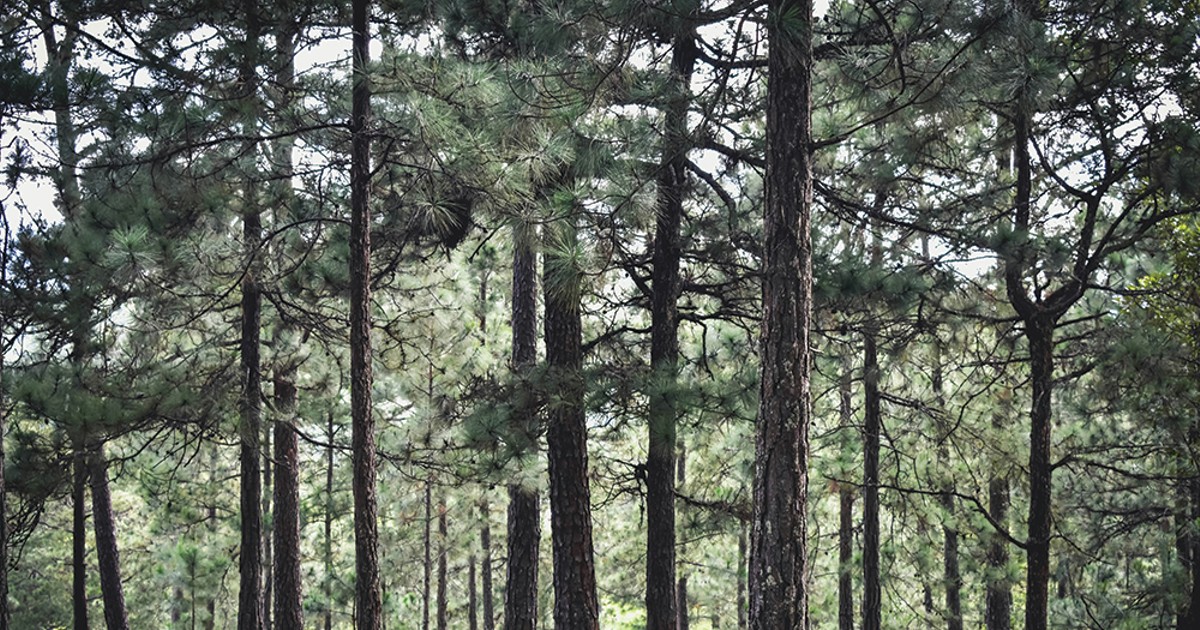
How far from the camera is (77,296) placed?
313 inches

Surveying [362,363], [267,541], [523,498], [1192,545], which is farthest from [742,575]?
[362,363]

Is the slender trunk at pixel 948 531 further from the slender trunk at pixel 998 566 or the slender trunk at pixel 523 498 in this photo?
the slender trunk at pixel 523 498

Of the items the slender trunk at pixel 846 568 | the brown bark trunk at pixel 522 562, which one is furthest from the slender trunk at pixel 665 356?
the slender trunk at pixel 846 568

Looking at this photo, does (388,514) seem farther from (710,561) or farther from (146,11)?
(146,11)

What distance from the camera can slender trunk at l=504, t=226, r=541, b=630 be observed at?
22.4ft

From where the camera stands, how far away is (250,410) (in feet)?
24.3

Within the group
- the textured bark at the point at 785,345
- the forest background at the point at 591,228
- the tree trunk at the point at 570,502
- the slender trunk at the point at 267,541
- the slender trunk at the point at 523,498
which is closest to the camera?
the textured bark at the point at 785,345

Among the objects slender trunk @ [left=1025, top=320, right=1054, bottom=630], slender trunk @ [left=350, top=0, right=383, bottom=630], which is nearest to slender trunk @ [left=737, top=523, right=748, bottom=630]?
slender trunk @ [left=1025, top=320, right=1054, bottom=630]

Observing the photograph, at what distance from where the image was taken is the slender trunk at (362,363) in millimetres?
6098

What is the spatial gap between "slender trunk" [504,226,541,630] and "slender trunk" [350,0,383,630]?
3.73ft

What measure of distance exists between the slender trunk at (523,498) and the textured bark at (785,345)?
8.64 ft

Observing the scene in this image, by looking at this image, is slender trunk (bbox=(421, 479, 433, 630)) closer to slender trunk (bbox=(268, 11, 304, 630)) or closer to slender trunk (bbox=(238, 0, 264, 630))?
slender trunk (bbox=(268, 11, 304, 630))

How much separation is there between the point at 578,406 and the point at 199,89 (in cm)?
376

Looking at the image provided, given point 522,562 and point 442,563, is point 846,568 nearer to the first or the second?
point 522,562
